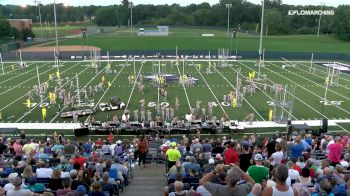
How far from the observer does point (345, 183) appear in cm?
781

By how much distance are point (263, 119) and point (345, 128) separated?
486 cm

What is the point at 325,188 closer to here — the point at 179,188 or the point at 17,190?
the point at 179,188

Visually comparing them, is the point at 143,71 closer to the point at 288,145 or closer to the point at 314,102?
the point at 314,102

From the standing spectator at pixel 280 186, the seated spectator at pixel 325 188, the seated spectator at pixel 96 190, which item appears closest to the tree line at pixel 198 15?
the seated spectator at pixel 325 188

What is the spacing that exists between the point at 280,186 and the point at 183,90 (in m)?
28.7

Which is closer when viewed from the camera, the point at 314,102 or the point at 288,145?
the point at 288,145

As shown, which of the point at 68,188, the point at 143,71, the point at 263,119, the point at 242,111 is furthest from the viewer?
the point at 143,71

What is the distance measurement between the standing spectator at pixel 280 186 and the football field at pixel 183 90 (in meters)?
20.0

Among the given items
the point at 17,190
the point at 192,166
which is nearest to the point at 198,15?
the point at 192,166

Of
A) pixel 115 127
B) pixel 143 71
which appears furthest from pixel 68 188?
pixel 143 71

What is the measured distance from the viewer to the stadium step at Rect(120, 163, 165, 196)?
10258 millimetres

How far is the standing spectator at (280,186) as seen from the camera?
5.08m

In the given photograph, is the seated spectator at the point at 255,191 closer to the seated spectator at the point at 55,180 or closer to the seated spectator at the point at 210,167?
the seated spectator at the point at 210,167

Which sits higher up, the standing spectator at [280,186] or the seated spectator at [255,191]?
the standing spectator at [280,186]
